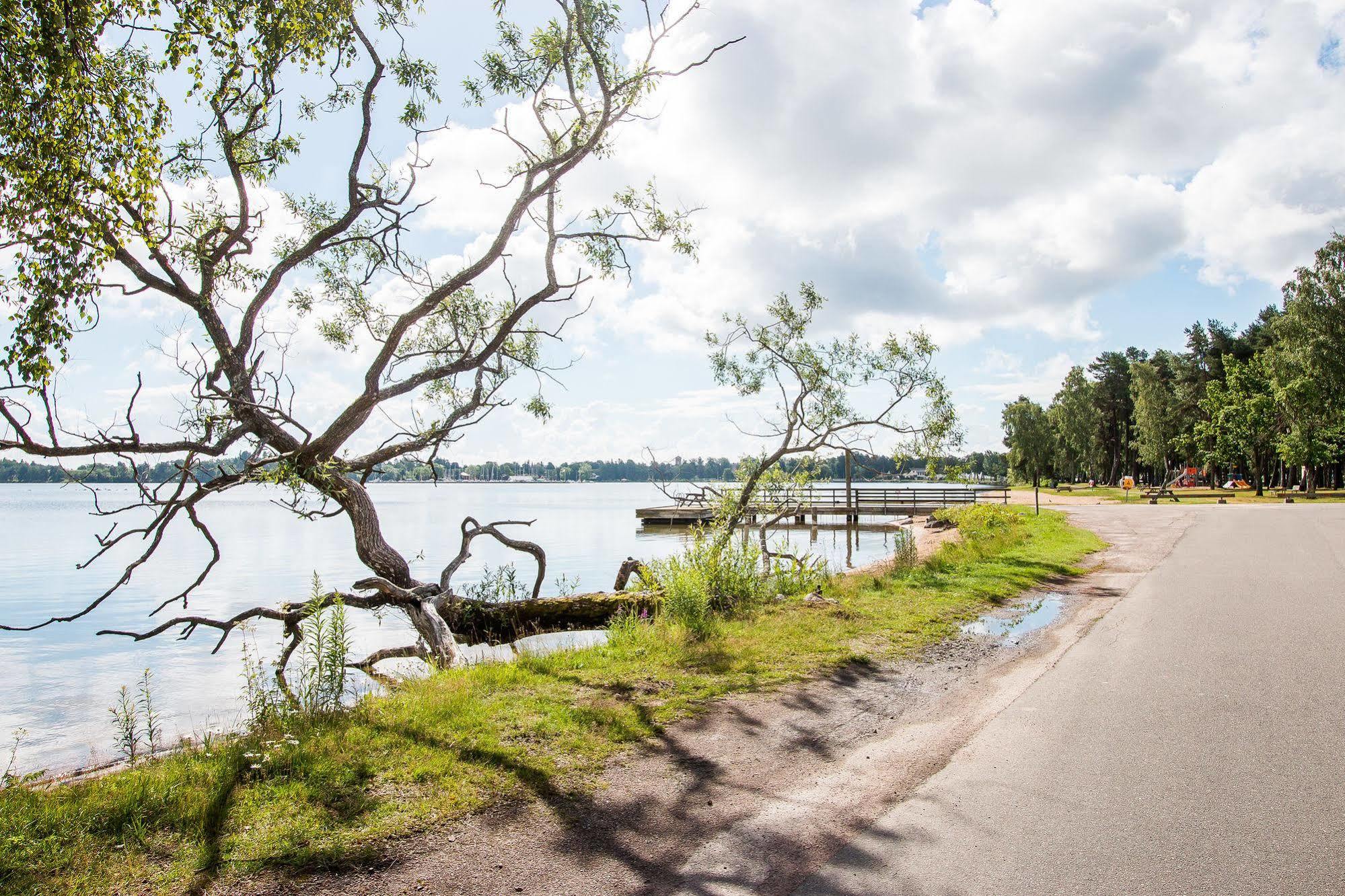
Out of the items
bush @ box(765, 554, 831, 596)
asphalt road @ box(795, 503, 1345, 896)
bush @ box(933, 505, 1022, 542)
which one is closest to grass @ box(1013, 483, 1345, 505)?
bush @ box(933, 505, 1022, 542)

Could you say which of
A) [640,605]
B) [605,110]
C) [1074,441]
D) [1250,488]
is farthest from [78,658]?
[1074,441]

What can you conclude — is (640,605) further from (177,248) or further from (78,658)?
(78,658)

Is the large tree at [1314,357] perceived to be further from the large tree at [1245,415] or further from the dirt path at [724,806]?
the dirt path at [724,806]

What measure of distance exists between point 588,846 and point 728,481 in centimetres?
1186

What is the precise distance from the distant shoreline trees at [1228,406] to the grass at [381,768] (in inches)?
2136

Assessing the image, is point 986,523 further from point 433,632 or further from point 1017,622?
point 433,632

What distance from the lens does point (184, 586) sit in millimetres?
25328

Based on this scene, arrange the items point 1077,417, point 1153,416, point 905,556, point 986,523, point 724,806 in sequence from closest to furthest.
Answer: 1. point 724,806
2. point 905,556
3. point 986,523
4. point 1153,416
5. point 1077,417

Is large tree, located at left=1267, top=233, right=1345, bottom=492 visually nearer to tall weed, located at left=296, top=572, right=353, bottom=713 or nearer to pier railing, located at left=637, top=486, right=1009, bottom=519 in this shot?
pier railing, located at left=637, top=486, right=1009, bottom=519

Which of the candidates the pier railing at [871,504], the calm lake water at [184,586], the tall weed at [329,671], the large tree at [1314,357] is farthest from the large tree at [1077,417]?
the tall weed at [329,671]

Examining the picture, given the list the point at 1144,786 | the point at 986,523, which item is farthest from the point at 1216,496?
the point at 1144,786

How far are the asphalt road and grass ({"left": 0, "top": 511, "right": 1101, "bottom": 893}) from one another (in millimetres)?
2062

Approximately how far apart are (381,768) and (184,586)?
24899 millimetres

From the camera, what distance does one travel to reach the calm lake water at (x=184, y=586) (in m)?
11.3
